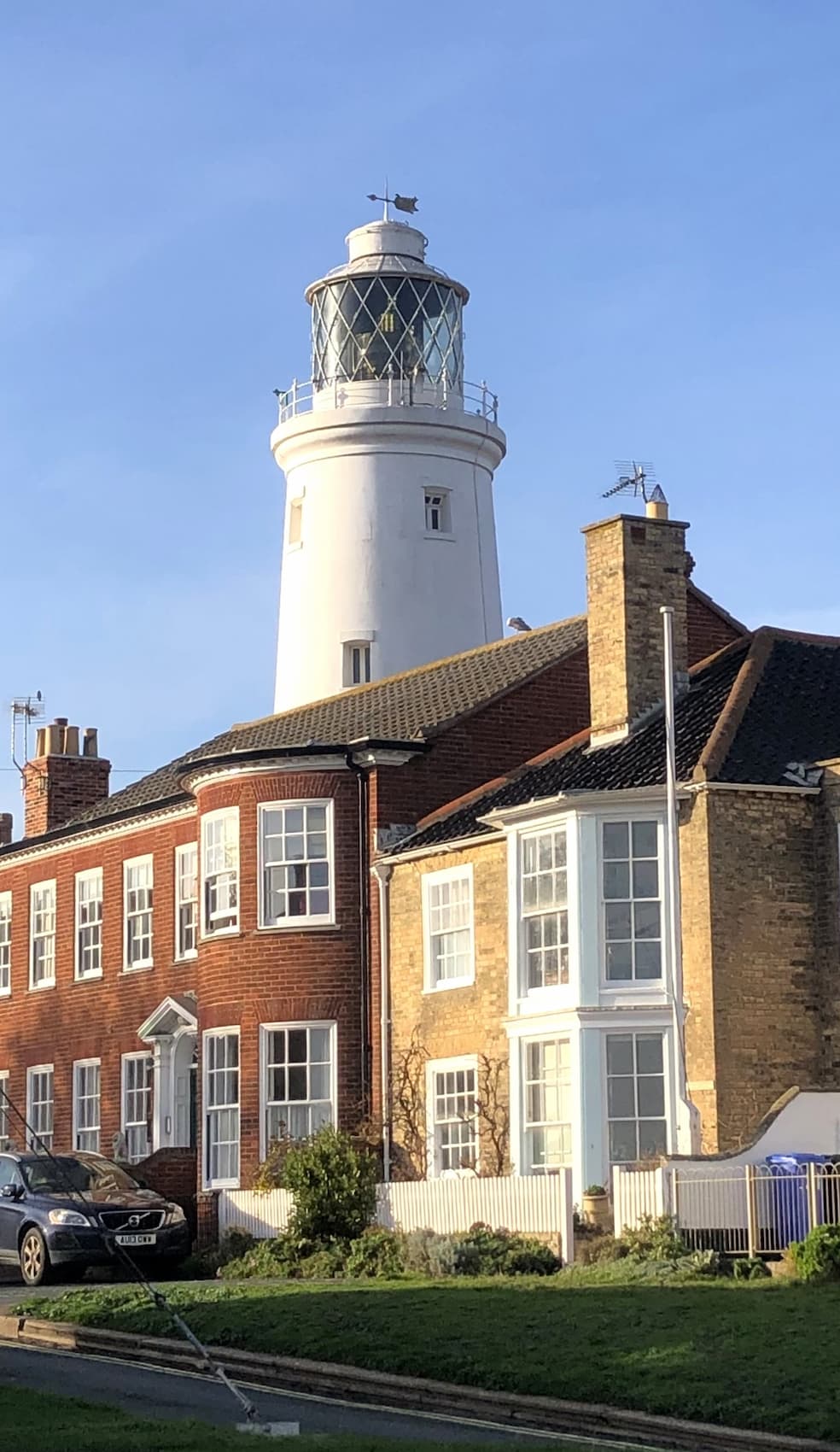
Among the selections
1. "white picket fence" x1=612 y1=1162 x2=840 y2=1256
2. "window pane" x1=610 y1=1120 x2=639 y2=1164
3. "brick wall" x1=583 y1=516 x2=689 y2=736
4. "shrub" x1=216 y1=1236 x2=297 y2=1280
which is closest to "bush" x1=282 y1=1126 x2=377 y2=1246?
"shrub" x1=216 y1=1236 x2=297 y2=1280

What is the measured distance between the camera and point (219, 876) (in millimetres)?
35188

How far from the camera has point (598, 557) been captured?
1268 inches

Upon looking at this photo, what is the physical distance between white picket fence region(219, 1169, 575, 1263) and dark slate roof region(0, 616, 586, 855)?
6.66 metres

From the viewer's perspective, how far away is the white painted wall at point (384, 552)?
1841 inches

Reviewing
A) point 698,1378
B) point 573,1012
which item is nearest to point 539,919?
point 573,1012

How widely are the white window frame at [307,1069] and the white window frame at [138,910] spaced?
242 inches

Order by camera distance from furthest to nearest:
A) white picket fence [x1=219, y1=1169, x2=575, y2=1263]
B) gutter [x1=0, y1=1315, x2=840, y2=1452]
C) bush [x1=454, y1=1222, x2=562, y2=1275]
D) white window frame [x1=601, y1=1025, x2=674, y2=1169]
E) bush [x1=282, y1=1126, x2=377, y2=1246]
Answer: bush [x1=282, y1=1126, x2=377, y2=1246]
white window frame [x1=601, y1=1025, x2=674, y2=1169]
white picket fence [x1=219, y1=1169, x2=575, y2=1263]
bush [x1=454, y1=1222, x2=562, y2=1275]
gutter [x1=0, y1=1315, x2=840, y2=1452]

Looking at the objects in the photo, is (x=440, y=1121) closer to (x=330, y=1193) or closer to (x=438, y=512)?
(x=330, y=1193)

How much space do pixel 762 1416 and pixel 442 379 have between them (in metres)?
34.4

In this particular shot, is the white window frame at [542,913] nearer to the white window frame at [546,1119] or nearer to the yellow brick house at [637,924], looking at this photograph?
the yellow brick house at [637,924]

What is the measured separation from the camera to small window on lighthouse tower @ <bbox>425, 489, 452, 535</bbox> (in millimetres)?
47625

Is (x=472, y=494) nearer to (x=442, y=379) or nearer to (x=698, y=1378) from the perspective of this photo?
(x=442, y=379)

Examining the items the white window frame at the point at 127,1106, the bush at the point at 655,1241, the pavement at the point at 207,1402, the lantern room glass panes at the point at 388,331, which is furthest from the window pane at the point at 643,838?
the lantern room glass panes at the point at 388,331

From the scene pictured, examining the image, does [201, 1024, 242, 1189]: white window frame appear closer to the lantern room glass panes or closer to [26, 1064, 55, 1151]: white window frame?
[26, 1064, 55, 1151]: white window frame
